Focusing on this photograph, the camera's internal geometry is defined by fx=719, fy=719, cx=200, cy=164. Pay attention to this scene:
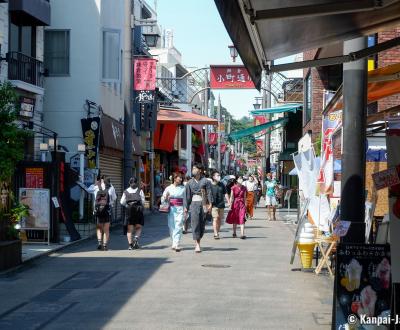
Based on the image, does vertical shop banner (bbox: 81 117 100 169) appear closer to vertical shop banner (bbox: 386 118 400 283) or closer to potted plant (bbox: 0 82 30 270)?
potted plant (bbox: 0 82 30 270)

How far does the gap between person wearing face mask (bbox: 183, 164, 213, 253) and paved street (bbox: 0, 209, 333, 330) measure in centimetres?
58

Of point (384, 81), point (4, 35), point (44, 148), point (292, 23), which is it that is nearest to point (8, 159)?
point (384, 81)

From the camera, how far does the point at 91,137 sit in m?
24.8

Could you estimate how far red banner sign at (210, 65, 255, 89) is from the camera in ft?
102

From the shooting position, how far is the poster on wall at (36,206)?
1709cm

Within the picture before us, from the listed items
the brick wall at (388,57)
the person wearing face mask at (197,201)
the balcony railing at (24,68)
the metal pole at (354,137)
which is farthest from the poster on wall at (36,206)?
the metal pole at (354,137)

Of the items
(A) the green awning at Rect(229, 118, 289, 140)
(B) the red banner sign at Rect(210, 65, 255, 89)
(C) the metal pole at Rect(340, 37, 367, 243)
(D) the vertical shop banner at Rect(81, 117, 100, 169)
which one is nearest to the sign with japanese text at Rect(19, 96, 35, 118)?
(D) the vertical shop banner at Rect(81, 117, 100, 169)

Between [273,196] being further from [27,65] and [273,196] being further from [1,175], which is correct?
[1,175]

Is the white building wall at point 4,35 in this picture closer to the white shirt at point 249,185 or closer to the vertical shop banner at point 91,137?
the vertical shop banner at point 91,137

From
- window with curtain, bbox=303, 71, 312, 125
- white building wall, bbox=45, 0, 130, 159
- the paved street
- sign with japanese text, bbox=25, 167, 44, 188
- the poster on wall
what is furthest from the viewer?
window with curtain, bbox=303, 71, 312, 125

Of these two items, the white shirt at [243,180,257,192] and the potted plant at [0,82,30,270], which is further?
the white shirt at [243,180,257,192]

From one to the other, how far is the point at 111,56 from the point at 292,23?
69.8 ft

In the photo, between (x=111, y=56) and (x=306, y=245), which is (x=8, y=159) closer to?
(x=306, y=245)

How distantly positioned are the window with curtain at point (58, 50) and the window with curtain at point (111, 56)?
1.33 metres
